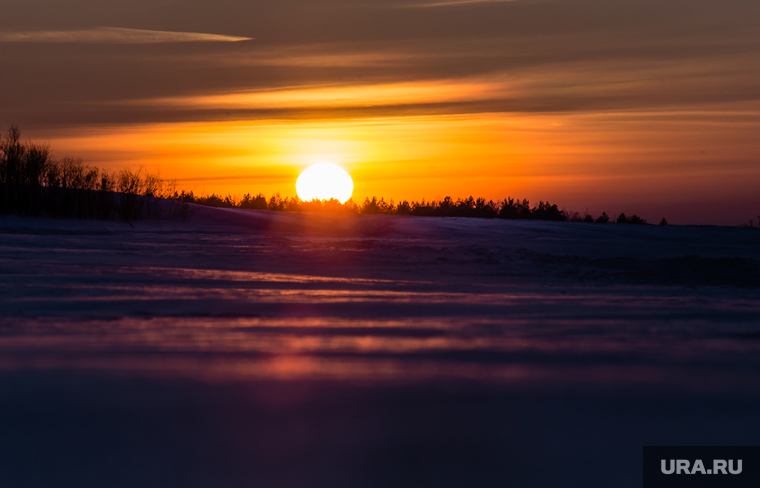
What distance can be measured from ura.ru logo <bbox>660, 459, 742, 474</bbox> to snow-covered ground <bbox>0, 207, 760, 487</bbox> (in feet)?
0.24

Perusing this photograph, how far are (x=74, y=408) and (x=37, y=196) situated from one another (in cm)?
1049

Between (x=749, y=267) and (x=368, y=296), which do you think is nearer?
(x=368, y=296)

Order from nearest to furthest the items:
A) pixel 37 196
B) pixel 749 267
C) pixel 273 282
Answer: pixel 273 282, pixel 749 267, pixel 37 196

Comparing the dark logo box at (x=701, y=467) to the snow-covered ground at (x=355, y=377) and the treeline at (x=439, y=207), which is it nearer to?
the snow-covered ground at (x=355, y=377)

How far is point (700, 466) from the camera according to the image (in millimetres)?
1583

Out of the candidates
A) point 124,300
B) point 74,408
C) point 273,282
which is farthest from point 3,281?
point 74,408

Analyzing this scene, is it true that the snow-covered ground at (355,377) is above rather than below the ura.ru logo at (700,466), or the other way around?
above

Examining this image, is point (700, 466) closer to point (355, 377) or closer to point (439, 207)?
point (355, 377)

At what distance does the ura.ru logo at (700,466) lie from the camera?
5.08 ft

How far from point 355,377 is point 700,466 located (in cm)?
98

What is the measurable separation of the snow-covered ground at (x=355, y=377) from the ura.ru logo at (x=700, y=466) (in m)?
0.07

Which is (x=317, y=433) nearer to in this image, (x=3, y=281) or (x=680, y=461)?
(x=680, y=461)

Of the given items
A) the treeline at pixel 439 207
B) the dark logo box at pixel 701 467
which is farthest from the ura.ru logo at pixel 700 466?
the treeline at pixel 439 207

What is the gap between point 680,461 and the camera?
1.58m
